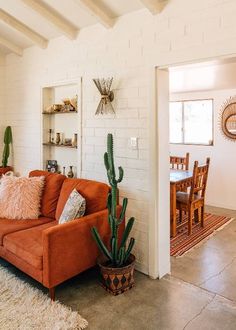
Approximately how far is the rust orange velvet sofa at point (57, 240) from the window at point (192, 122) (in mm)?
3361

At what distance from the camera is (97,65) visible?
316 cm

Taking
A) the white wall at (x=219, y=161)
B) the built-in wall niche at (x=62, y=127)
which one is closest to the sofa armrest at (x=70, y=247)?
the built-in wall niche at (x=62, y=127)

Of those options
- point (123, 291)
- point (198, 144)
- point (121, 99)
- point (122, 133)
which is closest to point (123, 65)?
point (121, 99)

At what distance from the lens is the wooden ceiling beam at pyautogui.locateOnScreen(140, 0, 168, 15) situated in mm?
2459

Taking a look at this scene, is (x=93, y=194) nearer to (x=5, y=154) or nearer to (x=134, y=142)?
(x=134, y=142)

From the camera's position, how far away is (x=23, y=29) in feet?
11.3

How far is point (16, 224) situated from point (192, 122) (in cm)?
405

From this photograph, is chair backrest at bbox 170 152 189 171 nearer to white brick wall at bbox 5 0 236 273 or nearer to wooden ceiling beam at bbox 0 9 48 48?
white brick wall at bbox 5 0 236 273

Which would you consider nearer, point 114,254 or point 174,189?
point 114,254

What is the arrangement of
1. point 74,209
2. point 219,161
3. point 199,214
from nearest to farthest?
point 74,209 < point 199,214 < point 219,161

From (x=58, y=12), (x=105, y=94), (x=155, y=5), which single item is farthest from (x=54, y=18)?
(x=155, y=5)

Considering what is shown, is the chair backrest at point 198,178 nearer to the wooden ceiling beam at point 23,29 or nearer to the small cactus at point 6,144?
the wooden ceiling beam at point 23,29

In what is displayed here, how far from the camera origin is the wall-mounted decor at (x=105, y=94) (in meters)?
2.99

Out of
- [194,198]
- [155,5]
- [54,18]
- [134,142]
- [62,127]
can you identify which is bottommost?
[194,198]
